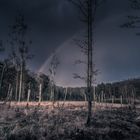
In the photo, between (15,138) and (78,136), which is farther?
(78,136)

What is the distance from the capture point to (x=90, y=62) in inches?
703

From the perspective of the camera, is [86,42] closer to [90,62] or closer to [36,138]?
[90,62]

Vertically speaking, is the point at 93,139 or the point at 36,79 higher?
the point at 36,79

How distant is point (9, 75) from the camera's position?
6384 centimetres

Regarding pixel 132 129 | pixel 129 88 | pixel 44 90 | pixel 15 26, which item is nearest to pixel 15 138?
pixel 132 129

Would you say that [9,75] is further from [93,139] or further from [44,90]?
[93,139]

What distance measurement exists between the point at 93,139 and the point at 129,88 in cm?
10371

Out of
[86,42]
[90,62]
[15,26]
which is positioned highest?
[15,26]

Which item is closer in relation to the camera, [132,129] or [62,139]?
[62,139]

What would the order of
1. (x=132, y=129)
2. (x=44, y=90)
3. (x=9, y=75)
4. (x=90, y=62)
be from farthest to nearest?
(x=44, y=90) < (x=9, y=75) < (x=90, y=62) < (x=132, y=129)

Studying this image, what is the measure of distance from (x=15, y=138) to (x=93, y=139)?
156 inches

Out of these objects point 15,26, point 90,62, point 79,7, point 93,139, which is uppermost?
point 15,26

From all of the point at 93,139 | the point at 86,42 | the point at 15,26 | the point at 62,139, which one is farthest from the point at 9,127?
the point at 15,26

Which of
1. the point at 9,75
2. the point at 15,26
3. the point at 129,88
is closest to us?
the point at 15,26
